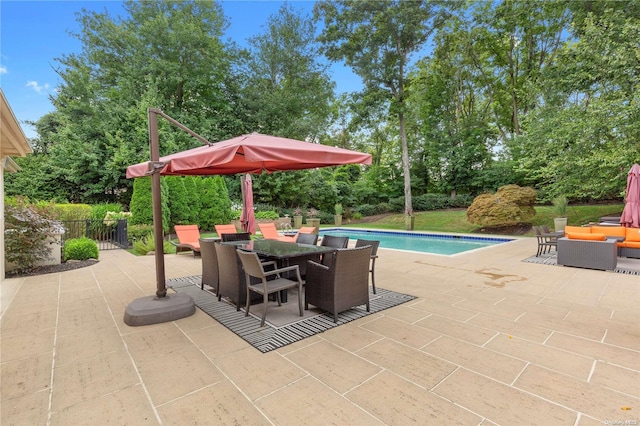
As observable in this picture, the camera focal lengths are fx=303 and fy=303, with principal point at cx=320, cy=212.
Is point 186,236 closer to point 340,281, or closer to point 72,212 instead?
point 72,212

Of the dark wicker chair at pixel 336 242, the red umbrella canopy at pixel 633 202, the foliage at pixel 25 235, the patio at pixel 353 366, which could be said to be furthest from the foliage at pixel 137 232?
the red umbrella canopy at pixel 633 202

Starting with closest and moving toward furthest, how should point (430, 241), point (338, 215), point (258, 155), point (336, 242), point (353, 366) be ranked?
1. point (353, 366)
2. point (258, 155)
3. point (336, 242)
4. point (430, 241)
5. point (338, 215)

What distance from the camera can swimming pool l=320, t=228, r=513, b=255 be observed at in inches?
409

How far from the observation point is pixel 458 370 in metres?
2.41

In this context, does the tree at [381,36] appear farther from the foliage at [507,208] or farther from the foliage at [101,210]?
the foliage at [101,210]

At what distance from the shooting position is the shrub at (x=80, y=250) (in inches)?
295

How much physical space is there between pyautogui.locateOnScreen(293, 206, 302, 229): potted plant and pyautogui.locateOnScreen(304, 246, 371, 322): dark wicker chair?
13583mm

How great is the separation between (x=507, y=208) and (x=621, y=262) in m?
5.95

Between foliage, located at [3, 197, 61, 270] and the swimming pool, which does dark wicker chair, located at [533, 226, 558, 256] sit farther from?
foliage, located at [3, 197, 61, 270]

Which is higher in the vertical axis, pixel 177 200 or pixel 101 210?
pixel 177 200

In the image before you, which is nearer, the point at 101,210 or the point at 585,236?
the point at 585,236

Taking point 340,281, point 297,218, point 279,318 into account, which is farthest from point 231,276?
point 297,218

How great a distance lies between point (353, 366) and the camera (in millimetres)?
2494

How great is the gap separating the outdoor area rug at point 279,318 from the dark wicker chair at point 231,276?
0.15 m
